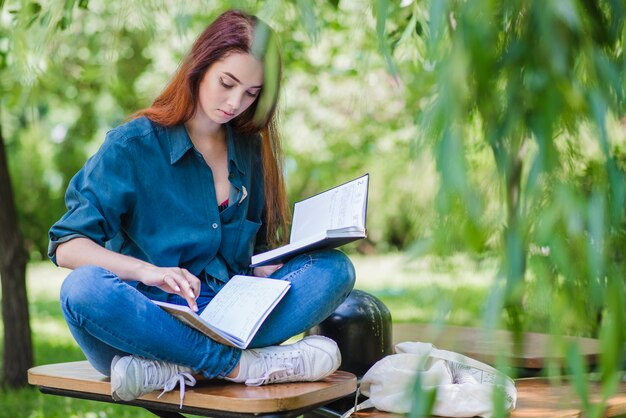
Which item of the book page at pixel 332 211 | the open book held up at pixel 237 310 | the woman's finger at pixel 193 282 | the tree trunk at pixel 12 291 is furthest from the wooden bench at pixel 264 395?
the tree trunk at pixel 12 291

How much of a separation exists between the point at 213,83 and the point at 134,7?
46 centimetres

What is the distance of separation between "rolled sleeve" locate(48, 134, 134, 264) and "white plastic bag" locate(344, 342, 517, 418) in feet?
2.42

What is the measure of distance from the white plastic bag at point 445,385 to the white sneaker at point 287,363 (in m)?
0.12

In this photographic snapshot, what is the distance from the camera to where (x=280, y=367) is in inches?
85.0

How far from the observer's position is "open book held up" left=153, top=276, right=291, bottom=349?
2053 mm

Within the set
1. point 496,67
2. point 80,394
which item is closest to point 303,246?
point 80,394

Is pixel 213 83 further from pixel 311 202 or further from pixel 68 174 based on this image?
pixel 68 174

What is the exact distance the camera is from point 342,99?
816cm

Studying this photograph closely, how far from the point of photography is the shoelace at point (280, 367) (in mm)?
2150

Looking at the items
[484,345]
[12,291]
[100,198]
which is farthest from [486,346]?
[12,291]

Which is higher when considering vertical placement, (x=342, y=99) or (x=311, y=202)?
(x=342, y=99)

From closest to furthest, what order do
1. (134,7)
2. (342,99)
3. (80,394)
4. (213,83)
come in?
(134,7) → (80,394) → (213,83) → (342,99)

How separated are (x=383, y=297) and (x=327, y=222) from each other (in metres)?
5.85

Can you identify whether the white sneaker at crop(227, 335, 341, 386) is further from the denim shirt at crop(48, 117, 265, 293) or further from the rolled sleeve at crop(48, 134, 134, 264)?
the rolled sleeve at crop(48, 134, 134, 264)
